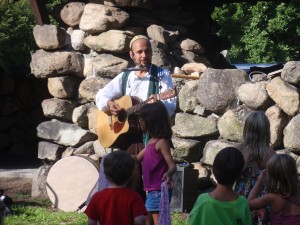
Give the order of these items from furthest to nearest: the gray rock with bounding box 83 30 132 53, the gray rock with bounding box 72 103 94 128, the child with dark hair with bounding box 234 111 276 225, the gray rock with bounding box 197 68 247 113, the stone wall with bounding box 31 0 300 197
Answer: the gray rock with bounding box 72 103 94 128, the gray rock with bounding box 83 30 132 53, the gray rock with bounding box 197 68 247 113, the stone wall with bounding box 31 0 300 197, the child with dark hair with bounding box 234 111 276 225

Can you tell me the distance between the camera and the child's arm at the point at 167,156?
194 inches

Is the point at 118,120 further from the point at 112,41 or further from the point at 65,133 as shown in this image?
the point at 65,133

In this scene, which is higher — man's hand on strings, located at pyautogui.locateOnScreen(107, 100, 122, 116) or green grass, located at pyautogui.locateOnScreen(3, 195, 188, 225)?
man's hand on strings, located at pyautogui.locateOnScreen(107, 100, 122, 116)

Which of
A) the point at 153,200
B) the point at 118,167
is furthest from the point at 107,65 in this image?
the point at 118,167

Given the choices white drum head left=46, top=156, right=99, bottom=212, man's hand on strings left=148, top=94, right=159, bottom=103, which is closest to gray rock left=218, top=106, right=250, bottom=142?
white drum head left=46, top=156, right=99, bottom=212

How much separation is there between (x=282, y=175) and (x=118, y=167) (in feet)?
2.88

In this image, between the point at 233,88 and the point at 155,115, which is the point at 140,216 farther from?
the point at 233,88

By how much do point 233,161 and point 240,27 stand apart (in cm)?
2652

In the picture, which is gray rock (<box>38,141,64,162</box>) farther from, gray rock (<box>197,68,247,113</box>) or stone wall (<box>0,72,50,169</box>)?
stone wall (<box>0,72,50,169</box>)

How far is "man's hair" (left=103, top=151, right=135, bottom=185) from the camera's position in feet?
13.6

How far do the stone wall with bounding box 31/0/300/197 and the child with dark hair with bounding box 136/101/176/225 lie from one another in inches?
85.2

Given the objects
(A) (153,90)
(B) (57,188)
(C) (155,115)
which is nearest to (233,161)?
(C) (155,115)

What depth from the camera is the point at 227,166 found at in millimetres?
3998

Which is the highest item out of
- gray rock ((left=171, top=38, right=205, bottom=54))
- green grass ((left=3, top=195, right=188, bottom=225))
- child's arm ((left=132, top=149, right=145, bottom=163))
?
gray rock ((left=171, top=38, right=205, bottom=54))
